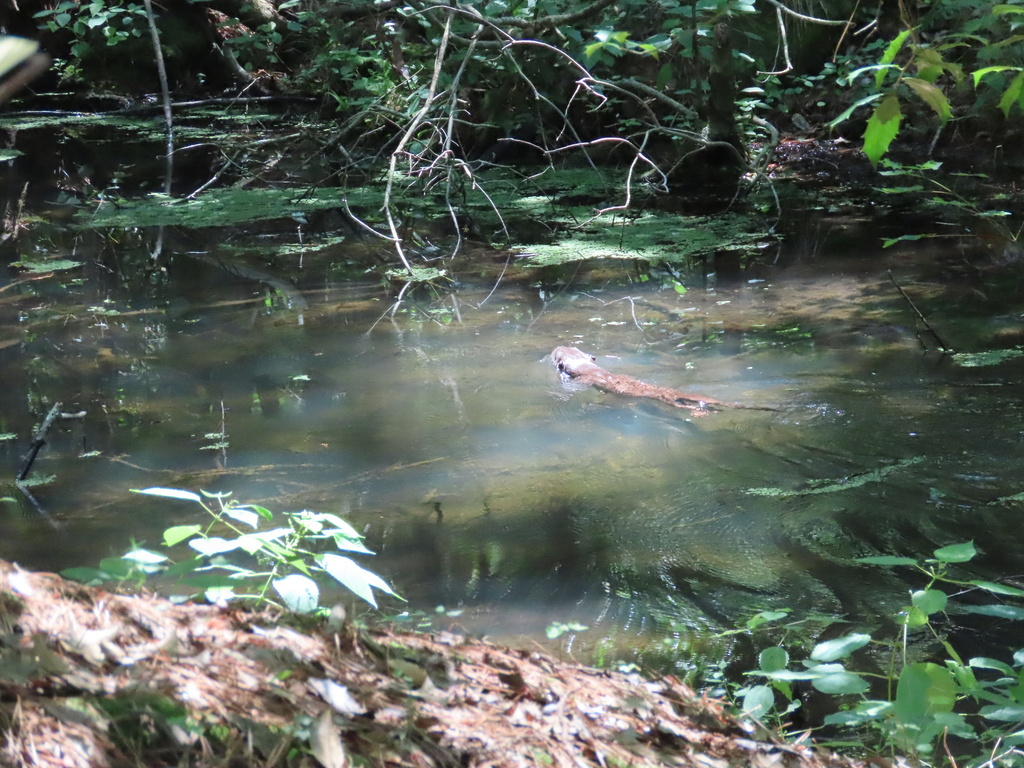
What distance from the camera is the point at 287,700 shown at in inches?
51.6

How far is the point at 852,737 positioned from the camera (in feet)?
7.23

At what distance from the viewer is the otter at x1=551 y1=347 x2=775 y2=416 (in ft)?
14.4

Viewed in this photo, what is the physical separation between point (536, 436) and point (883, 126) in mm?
2689

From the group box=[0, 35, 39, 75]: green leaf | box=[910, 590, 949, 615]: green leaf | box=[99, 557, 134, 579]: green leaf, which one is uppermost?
box=[0, 35, 39, 75]: green leaf

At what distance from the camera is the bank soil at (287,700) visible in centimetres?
120

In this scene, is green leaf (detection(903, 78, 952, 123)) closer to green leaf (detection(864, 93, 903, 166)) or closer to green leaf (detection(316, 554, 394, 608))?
green leaf (detection(864, 93, 903, 166))

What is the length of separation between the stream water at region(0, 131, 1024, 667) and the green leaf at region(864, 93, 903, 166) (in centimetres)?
159

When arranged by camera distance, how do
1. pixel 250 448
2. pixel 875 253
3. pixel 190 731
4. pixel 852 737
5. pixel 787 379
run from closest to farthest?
pixel 190 731
pixel 852 737
pixel 250 448
pixel 787 379
pixel 875 253

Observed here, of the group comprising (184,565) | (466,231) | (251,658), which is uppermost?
(184,565)

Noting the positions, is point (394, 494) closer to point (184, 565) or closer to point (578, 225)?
point (184, 565)

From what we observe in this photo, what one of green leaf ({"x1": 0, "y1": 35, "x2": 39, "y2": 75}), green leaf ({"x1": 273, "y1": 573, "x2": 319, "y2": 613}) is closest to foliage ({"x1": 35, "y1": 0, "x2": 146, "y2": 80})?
green leaf ({"x1": 273, "y1": 573, "x2": 319, "y2": 613})

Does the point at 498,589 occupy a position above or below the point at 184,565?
below

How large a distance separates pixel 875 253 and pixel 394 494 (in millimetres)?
Answer: 4568

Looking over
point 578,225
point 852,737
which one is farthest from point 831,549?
point 578,225
